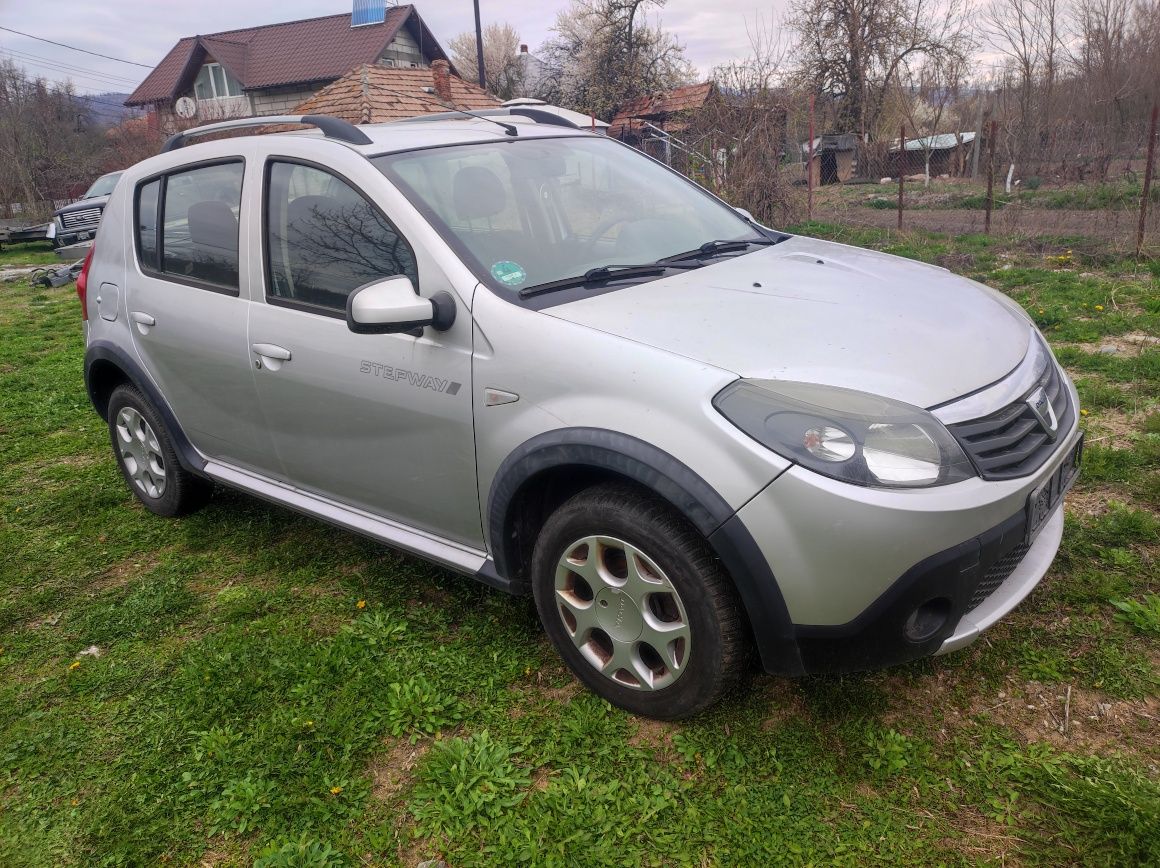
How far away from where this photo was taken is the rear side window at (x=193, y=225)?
339 cm

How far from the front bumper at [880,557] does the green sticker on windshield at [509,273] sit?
110 cm

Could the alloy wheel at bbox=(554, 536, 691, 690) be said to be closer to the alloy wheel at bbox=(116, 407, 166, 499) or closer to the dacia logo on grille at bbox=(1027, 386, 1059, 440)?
the dacia logo on grille at bbox=(1027, 386, 1059, 440)

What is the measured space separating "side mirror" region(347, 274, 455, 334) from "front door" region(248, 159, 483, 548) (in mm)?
66

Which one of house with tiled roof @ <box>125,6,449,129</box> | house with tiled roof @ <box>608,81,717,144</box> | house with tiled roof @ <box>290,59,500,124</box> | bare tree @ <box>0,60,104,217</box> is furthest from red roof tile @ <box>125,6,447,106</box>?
house with tiled roof @ <box>290,59,500,124</box>

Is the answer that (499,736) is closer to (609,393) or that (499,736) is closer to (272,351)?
(609,393)

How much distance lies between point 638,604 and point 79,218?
18003 mm

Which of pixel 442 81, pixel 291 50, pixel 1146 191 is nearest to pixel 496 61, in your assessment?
pixel 291 50

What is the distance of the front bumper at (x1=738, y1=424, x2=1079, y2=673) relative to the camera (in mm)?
2035

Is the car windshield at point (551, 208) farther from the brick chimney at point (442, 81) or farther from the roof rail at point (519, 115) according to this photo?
the brick chimney at point (442, 81)

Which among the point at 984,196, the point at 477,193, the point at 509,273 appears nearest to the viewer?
the point at 509,273

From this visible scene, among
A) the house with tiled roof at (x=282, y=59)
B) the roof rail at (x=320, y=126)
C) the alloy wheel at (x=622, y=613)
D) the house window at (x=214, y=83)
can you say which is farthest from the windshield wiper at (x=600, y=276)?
the house window at (x=214, y=83)

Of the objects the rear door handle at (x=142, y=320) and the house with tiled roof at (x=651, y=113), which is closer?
the rear door handle at (x=142, y=320)

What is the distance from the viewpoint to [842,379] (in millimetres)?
2205

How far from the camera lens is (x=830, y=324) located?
247cm
